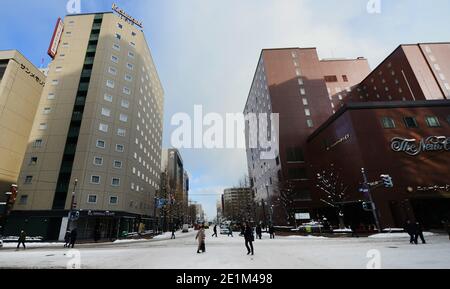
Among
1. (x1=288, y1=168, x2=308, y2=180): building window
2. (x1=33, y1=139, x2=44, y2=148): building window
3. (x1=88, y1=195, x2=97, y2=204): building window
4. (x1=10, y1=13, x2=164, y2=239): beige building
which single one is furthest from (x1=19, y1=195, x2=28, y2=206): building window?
(x1=288, y1=168, x2=308, y2=180): building window

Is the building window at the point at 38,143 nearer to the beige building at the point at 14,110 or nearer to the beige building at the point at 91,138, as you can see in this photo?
the beige building at the point at 91,138

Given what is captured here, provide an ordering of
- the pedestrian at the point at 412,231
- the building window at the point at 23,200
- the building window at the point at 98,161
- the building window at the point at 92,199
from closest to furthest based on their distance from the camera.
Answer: the pedestrian at the point at 412,231, the building window at the point at 23,200, the building window at the point at 92,199, the building window at the point at 98,161

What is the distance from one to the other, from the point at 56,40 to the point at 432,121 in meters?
72.1

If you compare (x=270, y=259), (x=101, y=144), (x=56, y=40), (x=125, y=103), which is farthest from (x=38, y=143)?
(x=270, y=259)

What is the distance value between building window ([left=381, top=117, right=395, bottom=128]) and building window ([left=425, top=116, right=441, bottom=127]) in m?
5.28

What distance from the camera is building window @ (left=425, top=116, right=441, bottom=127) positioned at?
33.9 m

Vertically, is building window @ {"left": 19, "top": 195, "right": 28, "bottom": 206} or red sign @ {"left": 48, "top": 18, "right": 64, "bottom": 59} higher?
red sign @ {"left": 48, "top": 18, "right": 64, "bottom": 59}

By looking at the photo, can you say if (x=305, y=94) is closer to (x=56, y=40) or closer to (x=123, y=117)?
(x=123, y=117)

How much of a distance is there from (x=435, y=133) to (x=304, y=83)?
109 ft

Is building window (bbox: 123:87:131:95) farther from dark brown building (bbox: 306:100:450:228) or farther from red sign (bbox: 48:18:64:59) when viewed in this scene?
dark brown building (bbox: 306:100:450:228)

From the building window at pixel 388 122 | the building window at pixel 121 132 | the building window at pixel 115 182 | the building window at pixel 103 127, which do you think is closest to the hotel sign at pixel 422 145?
the building window at pixel 388 122

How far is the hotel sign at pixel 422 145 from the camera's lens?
32.4 metres
